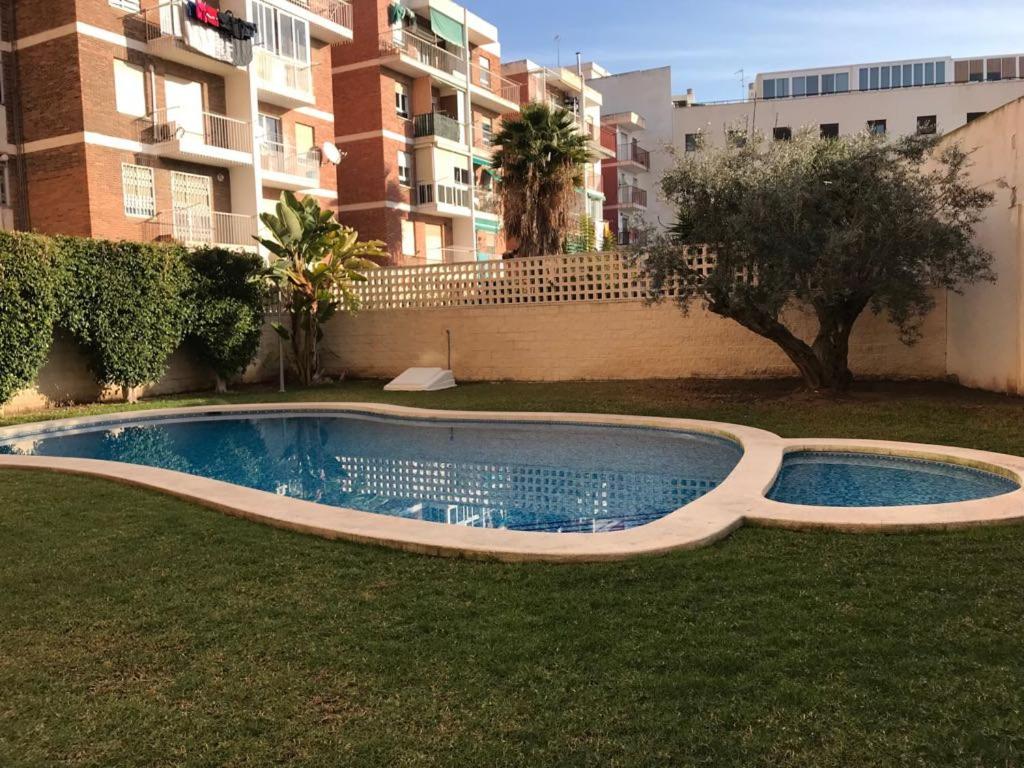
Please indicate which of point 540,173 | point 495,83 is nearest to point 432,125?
point 495,83

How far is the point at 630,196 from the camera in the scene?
45625 millimetres

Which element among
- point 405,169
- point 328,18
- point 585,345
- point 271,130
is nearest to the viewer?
point 585,345

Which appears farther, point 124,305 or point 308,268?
point 308,268

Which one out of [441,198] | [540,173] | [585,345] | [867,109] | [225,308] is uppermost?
[867,109]

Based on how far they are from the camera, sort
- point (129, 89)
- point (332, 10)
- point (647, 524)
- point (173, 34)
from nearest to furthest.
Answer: point (647, 524)
point (129, 89)
point (173, 34)
point (332, 10)

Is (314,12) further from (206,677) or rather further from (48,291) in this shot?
(206,677)

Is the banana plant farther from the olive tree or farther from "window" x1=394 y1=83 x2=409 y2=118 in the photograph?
"window" x1=394 y1=83 x2=409 y2=118

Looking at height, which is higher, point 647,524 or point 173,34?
point 173,34

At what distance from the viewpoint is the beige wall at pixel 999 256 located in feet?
35.2

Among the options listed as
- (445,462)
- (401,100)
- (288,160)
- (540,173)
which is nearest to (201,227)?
(288,160)

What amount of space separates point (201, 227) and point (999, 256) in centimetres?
Answer: 1901

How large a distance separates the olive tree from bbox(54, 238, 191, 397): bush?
34.7 feet

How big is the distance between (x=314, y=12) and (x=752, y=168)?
64.6 ft

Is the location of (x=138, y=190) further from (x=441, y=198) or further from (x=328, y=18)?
(x=441, y=198)
